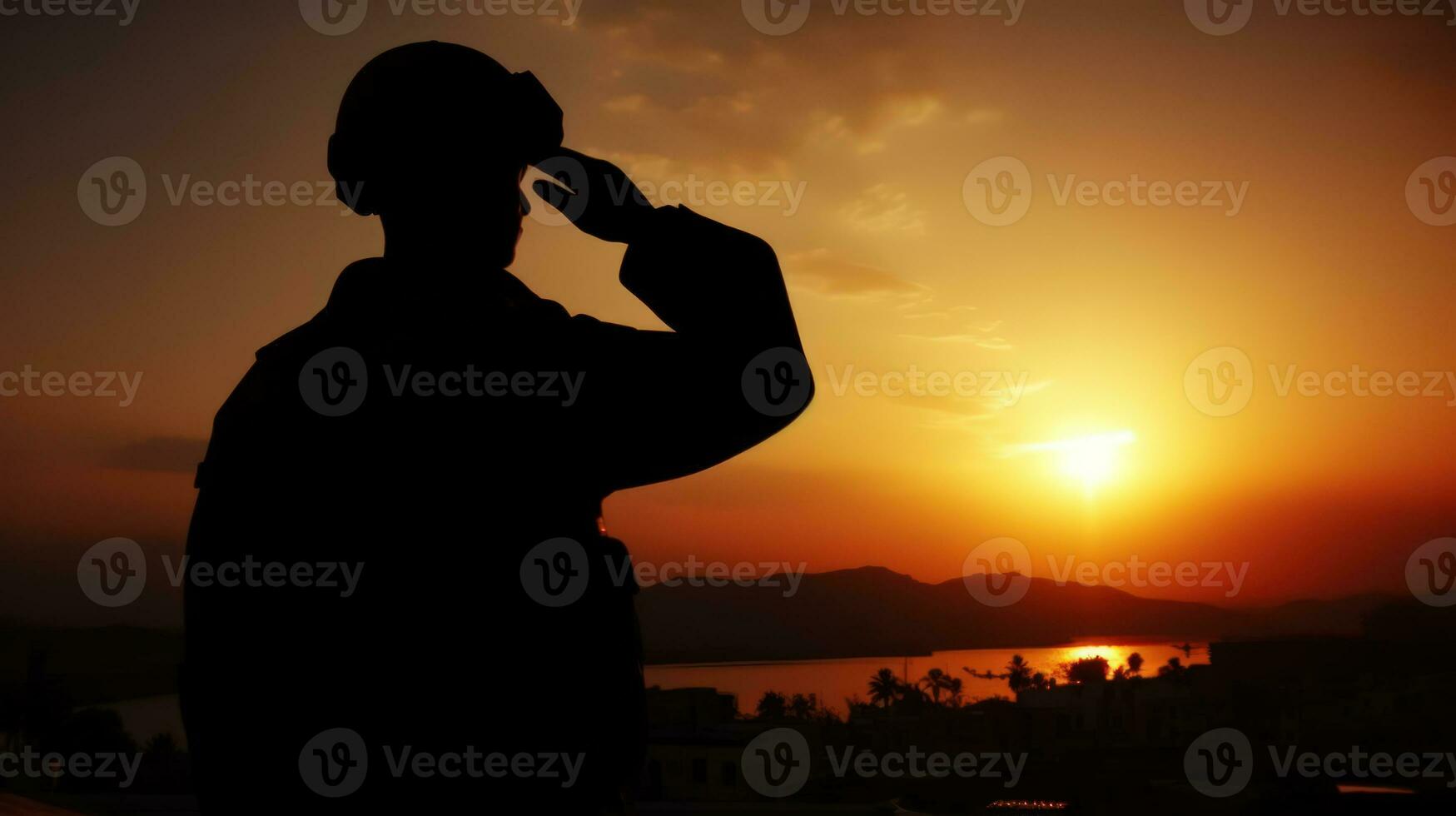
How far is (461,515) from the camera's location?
1433 mm

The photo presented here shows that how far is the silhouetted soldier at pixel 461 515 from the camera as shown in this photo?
1.38 metres

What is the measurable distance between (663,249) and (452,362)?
1.23ft

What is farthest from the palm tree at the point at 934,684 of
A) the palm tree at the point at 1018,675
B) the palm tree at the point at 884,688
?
the palm tree at the point at 1018,675

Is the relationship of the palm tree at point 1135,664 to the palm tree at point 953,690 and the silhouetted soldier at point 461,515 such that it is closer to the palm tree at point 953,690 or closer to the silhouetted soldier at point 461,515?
the palm tree at point 953,690

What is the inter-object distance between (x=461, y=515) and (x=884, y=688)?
7703 cm

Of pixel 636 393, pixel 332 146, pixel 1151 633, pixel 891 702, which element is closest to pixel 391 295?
pixel 332 146

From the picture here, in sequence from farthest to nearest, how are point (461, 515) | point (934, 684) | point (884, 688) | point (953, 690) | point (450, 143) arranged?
point (884, 688) → point (934, 684) → point (953, 690) → point (450, 143) → point (461, 515)

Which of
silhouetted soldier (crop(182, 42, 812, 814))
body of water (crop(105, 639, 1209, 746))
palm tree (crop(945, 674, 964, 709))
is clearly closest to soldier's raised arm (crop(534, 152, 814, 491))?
silhouetted soldier (crop(182, 42, 812, 814))

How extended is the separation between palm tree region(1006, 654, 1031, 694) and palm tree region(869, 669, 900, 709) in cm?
861

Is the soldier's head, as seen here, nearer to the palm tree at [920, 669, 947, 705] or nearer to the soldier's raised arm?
the soldier's raised arm

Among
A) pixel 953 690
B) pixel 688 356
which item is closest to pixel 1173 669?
pixel 953 690

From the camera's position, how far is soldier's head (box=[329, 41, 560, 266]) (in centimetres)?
162

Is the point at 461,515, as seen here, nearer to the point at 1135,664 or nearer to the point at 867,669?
the point at 867,669

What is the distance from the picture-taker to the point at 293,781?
4.48 feet
